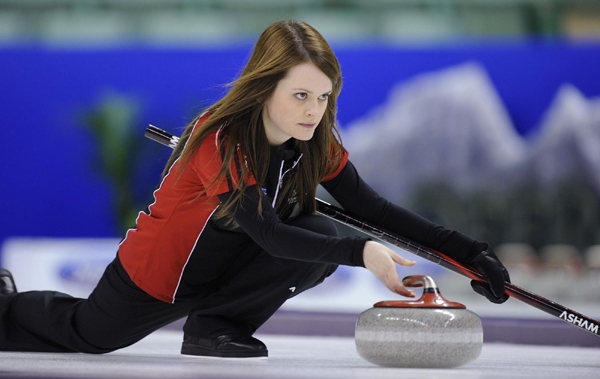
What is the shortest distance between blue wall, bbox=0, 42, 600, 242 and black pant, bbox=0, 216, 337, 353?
173 inches

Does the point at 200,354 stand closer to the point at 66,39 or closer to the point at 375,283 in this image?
the point at 375,283

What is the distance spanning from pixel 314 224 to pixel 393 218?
207mm

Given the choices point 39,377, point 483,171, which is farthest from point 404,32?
point 39,377

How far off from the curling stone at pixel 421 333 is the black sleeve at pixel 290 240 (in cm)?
15

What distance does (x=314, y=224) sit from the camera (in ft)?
6.10

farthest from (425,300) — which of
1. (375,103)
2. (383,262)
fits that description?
(375,103)

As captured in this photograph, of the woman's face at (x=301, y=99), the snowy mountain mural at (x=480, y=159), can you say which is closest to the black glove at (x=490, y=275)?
the woman's face at (x=301, y=99)

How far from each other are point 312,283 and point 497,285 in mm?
471

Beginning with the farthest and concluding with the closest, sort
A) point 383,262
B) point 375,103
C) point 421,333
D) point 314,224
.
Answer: point 375,103, point 314,224, point 421,333, point 383,262

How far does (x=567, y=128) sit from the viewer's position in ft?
19.6

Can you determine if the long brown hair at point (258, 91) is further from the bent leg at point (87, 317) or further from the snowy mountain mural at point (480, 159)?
the snowy mountain mural at point (480, 159)

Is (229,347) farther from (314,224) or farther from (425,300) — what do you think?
(425,300)

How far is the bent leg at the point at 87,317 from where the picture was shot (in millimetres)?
1834

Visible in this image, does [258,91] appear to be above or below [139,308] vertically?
above
